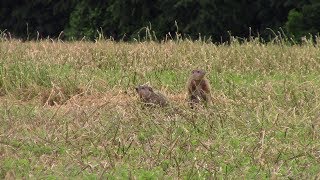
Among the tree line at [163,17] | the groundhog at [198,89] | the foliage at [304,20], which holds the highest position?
the groundhog at [198,89]

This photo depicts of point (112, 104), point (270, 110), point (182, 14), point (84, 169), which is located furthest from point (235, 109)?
point (182, 14)

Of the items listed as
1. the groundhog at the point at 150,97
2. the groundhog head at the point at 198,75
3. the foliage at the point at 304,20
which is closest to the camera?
the groundhog at the point at 150,97

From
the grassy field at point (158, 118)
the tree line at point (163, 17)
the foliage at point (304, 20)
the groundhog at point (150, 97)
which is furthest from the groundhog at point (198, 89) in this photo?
the foliage at point (304, 20)

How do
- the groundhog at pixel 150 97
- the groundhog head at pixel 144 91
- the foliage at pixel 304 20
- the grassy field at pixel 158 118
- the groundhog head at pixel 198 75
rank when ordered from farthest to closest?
the foliage at pixel 304 20
the groundhog head at pixel 198 75
the groundhog head at pixel 144 91
the groundhog at pixel 150 97
the grassy field at pixel 158 118

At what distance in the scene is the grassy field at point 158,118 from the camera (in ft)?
20.9

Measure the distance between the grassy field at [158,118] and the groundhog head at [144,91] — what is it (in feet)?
0.56

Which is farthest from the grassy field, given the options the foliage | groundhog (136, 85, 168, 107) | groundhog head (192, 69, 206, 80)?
the foliage

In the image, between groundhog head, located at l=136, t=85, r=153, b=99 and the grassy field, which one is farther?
groundhog head, located at l=136, t=85, r=153, b=99

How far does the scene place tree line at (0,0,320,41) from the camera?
25.2m

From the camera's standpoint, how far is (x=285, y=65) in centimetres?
1238

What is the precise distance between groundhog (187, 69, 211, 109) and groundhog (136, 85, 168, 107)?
320mm

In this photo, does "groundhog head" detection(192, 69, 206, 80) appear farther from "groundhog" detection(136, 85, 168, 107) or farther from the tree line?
the tree line

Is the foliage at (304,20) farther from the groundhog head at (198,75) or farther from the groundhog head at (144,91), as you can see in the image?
the groundhog head at (144,91)

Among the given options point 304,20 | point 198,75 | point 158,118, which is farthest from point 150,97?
point 304,20
